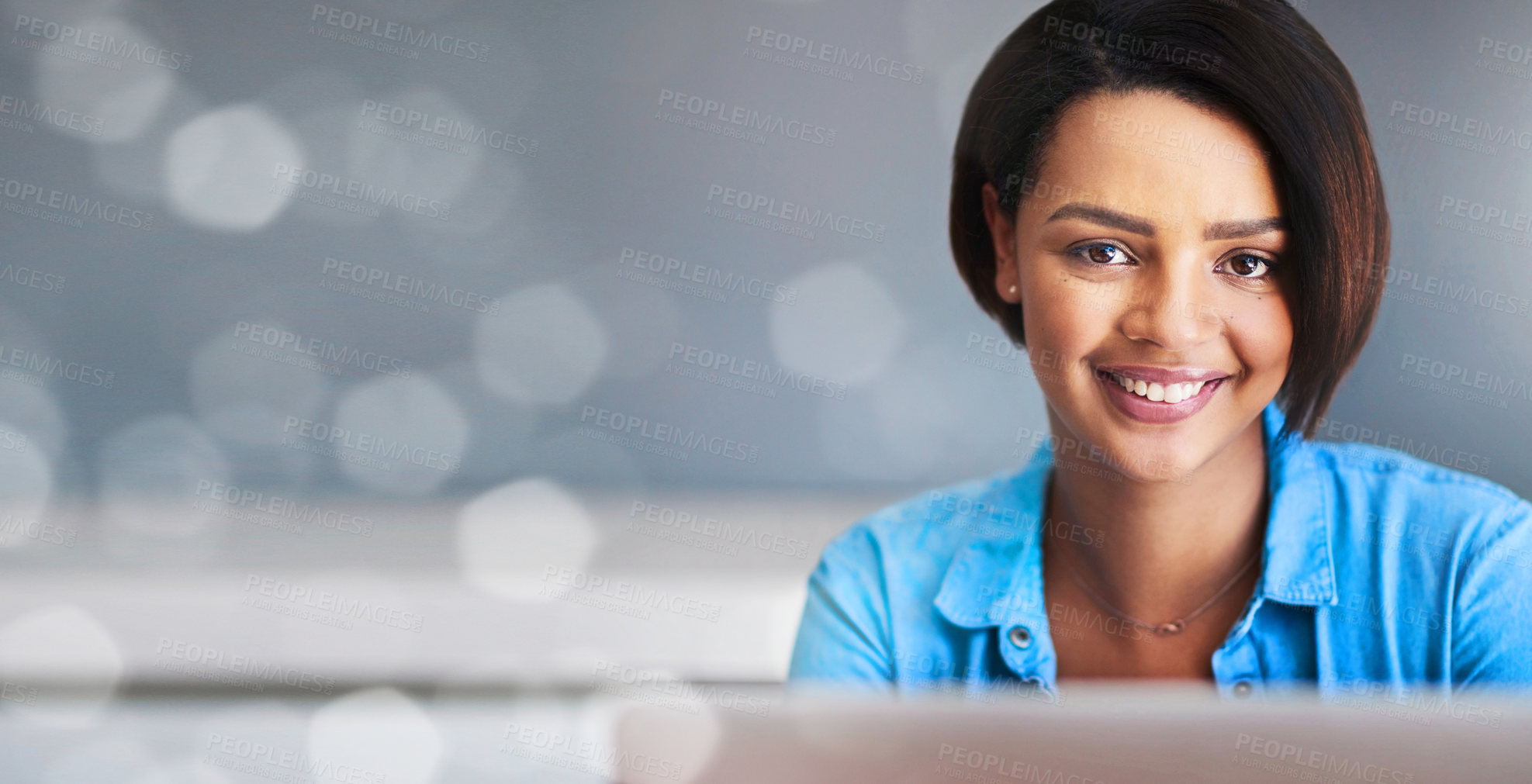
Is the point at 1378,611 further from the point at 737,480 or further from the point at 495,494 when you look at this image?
the point at 495,494

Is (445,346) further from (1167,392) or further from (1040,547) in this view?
(1167,392)

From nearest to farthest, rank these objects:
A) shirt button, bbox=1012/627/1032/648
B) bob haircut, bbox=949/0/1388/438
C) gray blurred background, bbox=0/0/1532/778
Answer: bob haircut, bbox=949/0/1388/438 → shirt button, bbox=1012/627/1032/648 → gray blurred background, bbox=0/0/1532/778

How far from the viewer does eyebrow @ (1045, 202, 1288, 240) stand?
3.10 feet

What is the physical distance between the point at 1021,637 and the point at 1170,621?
6.6 inches

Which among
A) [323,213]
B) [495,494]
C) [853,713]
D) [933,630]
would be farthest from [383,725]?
[853,713]

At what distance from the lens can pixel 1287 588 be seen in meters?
1.01

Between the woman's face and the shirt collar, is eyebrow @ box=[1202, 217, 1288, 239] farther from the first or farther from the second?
the shirt collar

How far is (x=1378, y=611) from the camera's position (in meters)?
0.98

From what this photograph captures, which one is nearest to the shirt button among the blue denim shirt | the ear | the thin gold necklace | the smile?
the blue denim shirt

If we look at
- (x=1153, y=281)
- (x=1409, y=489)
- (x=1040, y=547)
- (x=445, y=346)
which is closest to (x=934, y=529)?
(x=1040, y=547)

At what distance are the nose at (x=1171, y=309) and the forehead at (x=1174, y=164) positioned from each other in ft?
0.15

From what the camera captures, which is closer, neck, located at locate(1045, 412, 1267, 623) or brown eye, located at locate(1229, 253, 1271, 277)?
brown eye, located at locate(1229, 253, 1271, 277)

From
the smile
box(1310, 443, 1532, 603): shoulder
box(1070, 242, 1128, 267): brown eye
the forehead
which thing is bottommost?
box(1310, 443, 1532, 603): shoulder

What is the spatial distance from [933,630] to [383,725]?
48.6 inches
